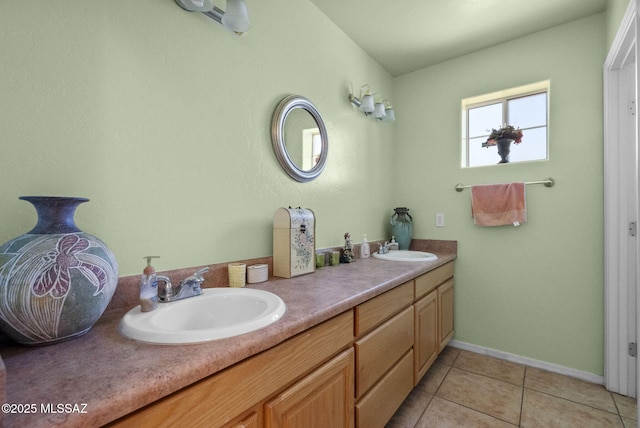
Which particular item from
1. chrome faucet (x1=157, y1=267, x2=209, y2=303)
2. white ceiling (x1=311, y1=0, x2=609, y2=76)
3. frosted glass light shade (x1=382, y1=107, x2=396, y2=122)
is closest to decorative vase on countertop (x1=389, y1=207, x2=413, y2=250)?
frosted glass light shade (x1=382, y1=107, x2=396, y2=122)

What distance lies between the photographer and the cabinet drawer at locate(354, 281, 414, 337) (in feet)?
3.62

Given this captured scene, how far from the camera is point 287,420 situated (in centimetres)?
78

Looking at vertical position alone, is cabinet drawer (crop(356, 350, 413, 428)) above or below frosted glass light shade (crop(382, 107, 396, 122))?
below

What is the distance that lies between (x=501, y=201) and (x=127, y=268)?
7.61 ft

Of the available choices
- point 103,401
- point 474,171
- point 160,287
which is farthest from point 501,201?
point 103,401

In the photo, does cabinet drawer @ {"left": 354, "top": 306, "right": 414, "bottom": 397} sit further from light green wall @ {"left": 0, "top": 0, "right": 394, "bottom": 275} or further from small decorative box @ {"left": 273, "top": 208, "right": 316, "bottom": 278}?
light green wall @ {"left": 0, "top": 0, "right": 394, "bottom": 275}

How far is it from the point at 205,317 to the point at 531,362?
2.31m

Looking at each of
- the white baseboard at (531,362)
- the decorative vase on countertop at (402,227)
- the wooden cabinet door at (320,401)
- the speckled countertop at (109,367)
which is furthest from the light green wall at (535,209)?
the speckled countertop at (109,367)

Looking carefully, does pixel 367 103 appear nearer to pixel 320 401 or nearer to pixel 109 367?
pixel 320 401

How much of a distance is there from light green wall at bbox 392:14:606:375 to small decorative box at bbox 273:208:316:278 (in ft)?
4.70

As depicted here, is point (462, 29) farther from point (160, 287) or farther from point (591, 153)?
point (160, 287)

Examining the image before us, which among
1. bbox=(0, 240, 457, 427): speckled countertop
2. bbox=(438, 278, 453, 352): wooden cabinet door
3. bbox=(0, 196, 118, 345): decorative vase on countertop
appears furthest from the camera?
bbox=(438, 278, 453, 352): wooden cabinet door

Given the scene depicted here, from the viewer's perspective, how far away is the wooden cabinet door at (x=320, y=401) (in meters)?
0.76

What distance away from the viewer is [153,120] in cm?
101
